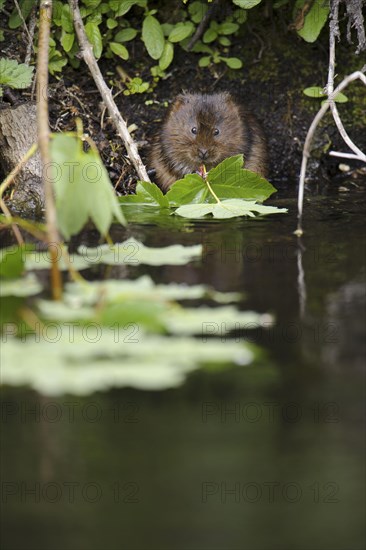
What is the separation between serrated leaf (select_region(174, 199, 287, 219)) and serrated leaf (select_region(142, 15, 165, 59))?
65.4 inches

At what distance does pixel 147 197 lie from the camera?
15.4 ft

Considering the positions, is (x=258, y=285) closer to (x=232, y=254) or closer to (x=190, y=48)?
(x=232, y=254)

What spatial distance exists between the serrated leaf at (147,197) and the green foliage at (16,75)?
95 cm

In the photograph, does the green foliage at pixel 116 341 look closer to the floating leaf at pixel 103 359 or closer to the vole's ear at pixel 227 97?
the floating leaf at pixel 103 359

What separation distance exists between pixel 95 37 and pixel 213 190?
58.8 inches

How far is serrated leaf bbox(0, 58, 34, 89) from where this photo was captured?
16.6 feet

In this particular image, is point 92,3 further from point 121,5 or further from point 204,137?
point 204,137

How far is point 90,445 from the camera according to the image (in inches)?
87.7

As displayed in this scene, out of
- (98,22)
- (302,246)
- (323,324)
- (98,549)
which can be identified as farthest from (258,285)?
(98,22)

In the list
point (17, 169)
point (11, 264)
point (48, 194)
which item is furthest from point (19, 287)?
point (17, 169)

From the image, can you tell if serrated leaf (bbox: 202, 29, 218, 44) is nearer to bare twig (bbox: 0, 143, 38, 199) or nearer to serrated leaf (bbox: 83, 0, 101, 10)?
serrated leaf (bbox: 83, 0, 101, 10)

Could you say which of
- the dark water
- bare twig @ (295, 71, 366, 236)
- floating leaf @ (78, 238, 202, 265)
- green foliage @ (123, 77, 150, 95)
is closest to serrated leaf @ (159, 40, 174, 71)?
green foliage @ (123, 77, 150, 95)

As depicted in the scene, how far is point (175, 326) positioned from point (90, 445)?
0.52m

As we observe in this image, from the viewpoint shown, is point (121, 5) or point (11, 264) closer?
point (11, 264)
